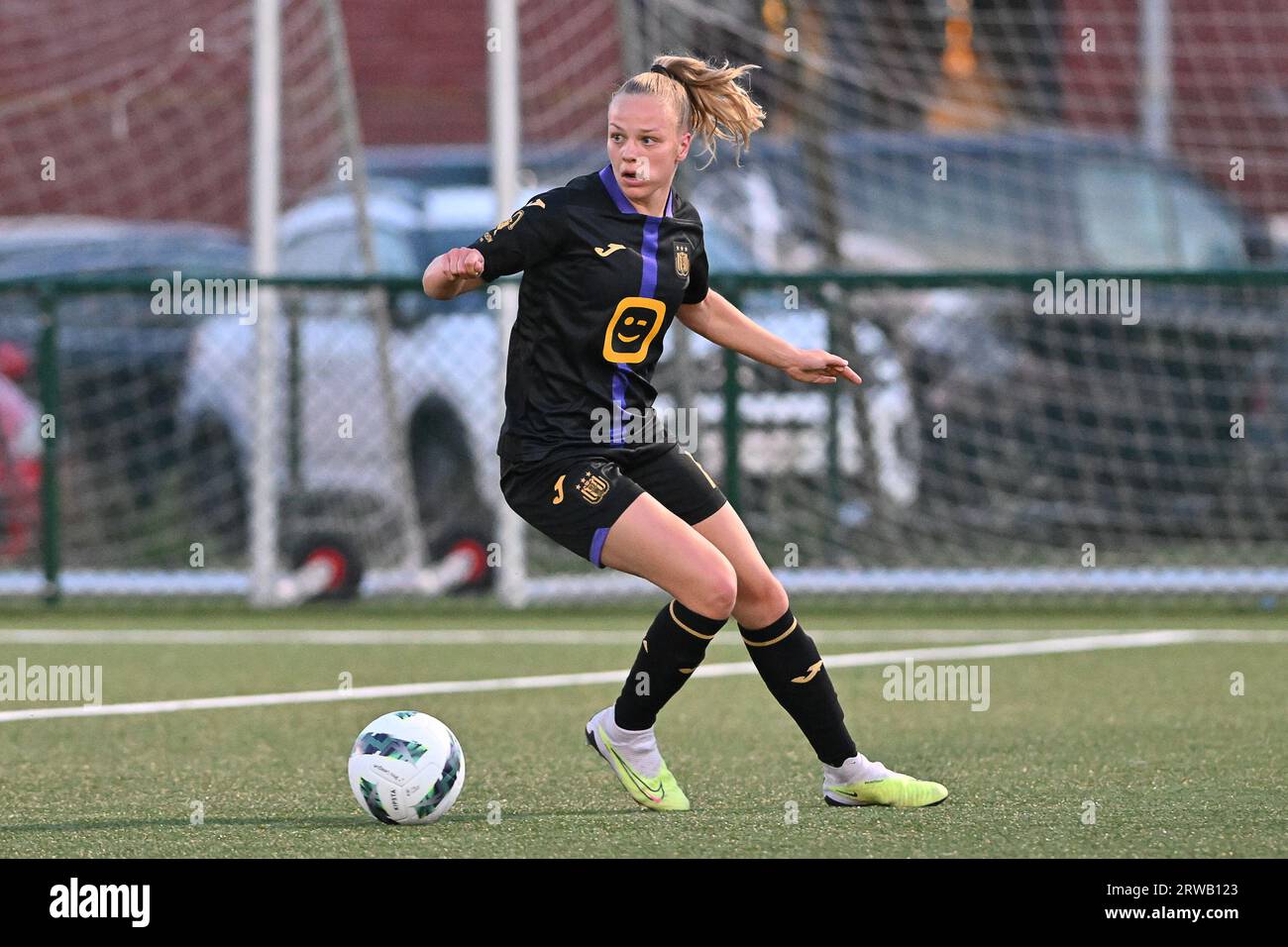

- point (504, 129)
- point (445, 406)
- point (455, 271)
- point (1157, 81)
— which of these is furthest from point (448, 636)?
point (1157, 81)

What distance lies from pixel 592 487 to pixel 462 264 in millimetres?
628

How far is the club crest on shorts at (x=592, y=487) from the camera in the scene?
477 cm

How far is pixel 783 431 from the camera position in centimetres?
1041

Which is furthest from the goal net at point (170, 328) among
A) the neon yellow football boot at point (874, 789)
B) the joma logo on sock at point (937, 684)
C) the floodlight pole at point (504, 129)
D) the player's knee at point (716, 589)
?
the neon yellow football boot at point (874, 789)

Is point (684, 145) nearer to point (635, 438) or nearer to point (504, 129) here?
point (635, 438)

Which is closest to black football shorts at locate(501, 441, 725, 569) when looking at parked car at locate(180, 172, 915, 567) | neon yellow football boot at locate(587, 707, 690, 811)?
neon yellow football boot at locate(587, 707, 690, 811)

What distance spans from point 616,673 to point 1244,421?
4.78 meters

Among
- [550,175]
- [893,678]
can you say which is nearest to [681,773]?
[893,678]

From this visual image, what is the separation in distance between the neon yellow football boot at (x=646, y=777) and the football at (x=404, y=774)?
1.34 feet

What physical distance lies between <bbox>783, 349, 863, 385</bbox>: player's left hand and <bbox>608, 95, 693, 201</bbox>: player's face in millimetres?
598

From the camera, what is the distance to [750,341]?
5.25 m

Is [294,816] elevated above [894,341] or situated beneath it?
situated beneath

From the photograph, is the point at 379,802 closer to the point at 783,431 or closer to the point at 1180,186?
the point at 783,431

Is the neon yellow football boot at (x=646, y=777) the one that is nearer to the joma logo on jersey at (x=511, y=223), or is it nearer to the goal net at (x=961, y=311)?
the joma logo on jersey at (x=511, y=223)
